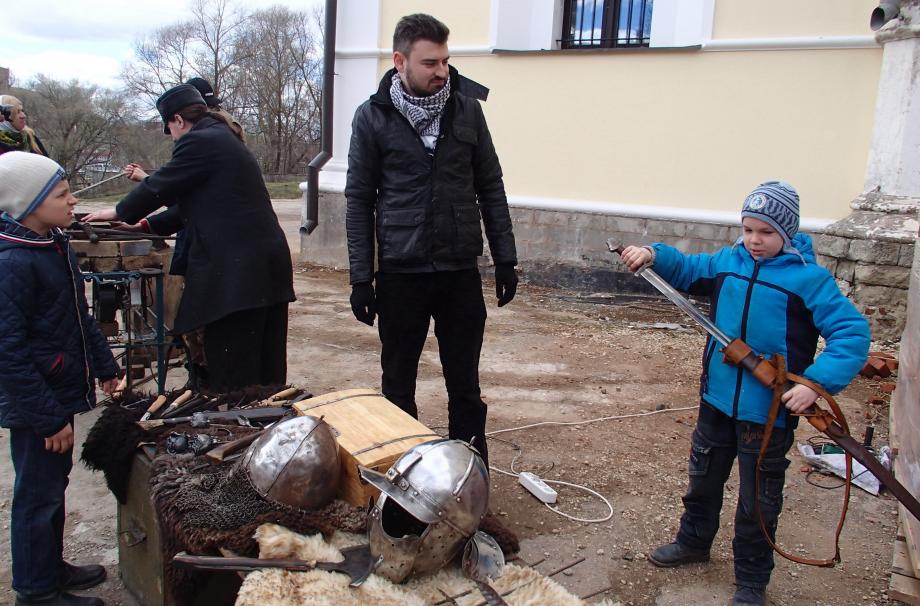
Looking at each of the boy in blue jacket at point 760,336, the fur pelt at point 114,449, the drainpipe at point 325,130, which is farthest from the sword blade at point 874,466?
the drainpipe at point 325,130

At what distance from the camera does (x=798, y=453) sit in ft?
14.7

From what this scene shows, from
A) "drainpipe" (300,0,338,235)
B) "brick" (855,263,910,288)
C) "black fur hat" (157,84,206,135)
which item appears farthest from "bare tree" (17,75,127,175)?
"brick" (855,263,910,288)

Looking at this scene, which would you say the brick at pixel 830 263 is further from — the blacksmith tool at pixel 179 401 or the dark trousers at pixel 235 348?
the blacksmith tool at pixel 179 401

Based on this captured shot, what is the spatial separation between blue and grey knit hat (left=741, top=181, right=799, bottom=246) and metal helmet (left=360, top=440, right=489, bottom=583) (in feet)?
4.53

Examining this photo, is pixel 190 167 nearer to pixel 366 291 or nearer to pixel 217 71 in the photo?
pixel 366 291

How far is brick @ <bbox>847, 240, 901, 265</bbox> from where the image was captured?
6.63 m

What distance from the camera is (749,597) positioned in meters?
2.88

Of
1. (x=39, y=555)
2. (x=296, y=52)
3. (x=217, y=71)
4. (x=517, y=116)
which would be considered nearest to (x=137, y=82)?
(x=217, y=71)

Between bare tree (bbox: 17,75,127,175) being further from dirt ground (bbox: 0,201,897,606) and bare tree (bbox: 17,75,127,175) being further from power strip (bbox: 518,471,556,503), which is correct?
power strip (bbox: 518,471,556,503)

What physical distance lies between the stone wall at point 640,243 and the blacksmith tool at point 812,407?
4720 mm

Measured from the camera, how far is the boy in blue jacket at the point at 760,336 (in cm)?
258

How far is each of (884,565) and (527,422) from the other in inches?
86.2

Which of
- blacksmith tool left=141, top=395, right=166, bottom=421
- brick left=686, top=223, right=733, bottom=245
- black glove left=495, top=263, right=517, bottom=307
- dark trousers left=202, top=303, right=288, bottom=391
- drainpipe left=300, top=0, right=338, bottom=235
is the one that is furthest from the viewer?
drainpipe left=300, top=0, right=338, bottom=235

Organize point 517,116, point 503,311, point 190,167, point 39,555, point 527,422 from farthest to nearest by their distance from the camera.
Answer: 1. point 517,116
2. point 503,311
3. point 527,422
4. point 190,167
5. point 39,555
